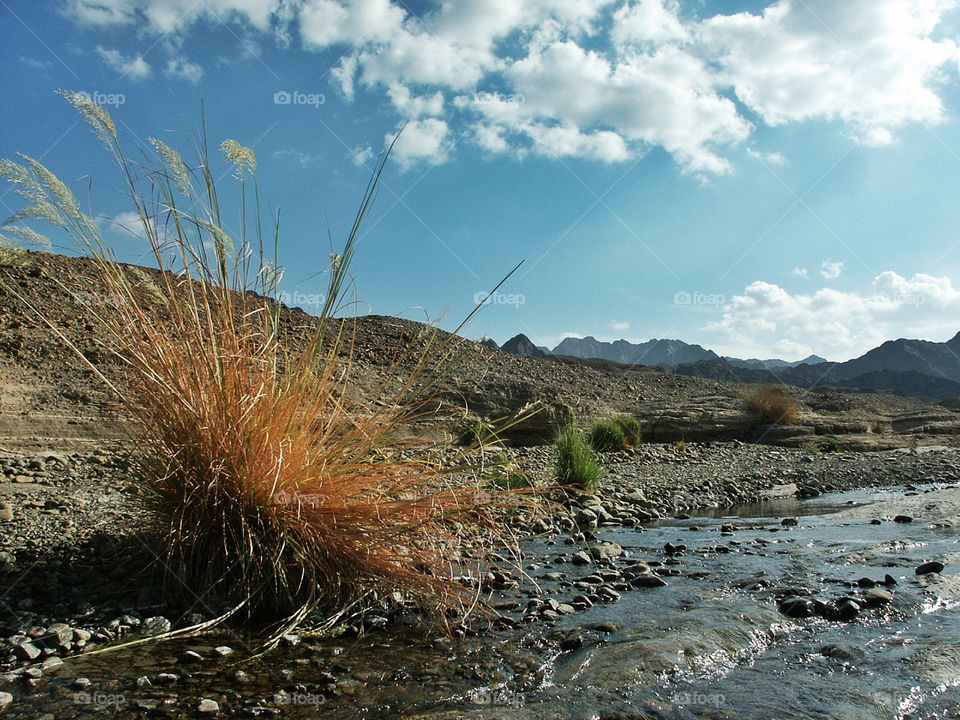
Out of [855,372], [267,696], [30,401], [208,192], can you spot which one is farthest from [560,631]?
[855,372]

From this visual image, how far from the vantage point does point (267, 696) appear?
2.29 meters

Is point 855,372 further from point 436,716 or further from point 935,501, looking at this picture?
point 436,716

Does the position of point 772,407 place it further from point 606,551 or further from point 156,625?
point 156,625

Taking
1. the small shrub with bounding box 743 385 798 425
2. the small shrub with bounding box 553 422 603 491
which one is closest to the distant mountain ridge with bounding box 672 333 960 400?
the small shrub with bounding box 743 385 798 425

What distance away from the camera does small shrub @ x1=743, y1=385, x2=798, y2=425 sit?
51.4 feet

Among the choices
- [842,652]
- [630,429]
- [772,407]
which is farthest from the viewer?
[772,407]

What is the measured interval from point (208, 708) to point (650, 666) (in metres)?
1.74

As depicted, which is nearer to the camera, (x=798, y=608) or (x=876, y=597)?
(x=798, y=608)

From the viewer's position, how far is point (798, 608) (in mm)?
3316

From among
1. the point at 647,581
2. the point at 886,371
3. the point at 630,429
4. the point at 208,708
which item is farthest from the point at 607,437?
the point at 886,371

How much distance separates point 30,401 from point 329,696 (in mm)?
9777

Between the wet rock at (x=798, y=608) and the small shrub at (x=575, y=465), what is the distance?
3763mm

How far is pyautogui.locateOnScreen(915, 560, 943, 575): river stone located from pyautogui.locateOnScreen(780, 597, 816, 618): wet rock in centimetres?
128

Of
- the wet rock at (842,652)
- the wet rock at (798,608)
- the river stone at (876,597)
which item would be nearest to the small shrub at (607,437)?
the river stone at (876,597)
